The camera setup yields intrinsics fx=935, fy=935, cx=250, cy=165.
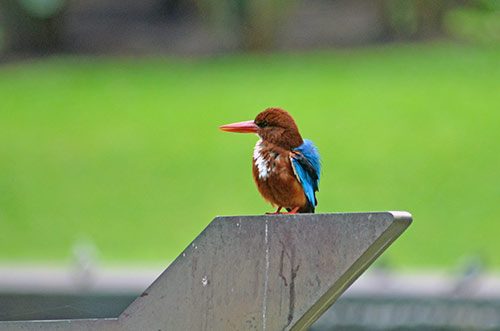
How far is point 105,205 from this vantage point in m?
12.2

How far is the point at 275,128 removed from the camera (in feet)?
10.3

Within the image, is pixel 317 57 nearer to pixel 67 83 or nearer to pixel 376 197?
pixel 67 83

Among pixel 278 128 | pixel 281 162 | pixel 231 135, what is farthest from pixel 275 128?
pixel 231 135

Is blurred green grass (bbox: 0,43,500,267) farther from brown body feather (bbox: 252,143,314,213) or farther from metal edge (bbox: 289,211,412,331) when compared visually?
metal edge (bbox: 289,211,412,331)

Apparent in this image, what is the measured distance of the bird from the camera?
10.2 feet

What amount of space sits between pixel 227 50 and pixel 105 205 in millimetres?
6863

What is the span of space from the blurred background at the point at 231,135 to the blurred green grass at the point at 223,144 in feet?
0.11

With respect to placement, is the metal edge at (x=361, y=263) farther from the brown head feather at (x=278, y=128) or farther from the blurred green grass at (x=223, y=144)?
the blurred green grass at (x=223, y=144)

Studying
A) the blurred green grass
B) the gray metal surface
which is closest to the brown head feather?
the gray metal surface

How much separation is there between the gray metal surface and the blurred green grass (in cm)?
773

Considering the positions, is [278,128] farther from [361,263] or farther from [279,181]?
[361,263]

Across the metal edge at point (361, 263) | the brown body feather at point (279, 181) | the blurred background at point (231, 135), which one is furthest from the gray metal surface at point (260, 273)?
the blurred background at point (231, 135)

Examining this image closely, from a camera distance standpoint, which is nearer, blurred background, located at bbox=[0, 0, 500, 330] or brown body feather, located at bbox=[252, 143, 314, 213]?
brown body feather, located at bbox=[252, 143, 314, 213]

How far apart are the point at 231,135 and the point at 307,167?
36.6 ft
